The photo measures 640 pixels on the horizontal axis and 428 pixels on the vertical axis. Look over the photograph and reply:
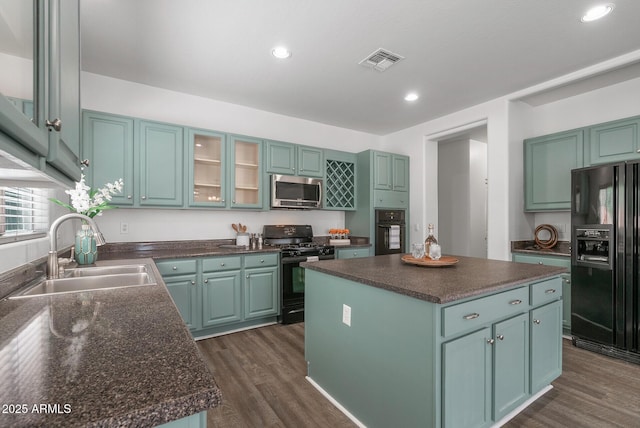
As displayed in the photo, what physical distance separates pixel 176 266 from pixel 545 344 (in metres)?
3.04

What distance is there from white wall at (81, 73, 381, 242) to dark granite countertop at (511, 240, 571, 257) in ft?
7.84

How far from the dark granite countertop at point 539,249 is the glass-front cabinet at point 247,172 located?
3068mm

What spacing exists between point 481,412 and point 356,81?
297cm

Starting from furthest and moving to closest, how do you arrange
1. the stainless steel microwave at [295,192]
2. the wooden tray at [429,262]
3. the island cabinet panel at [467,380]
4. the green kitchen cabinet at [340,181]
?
the green kitchen cabinet at [340,181] → the stainless steel microwave at [295,192] → the wooden tray at [429,262] → the island cabinet panel at [467,380]

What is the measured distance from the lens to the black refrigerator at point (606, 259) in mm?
2637

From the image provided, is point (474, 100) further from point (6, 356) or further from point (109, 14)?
point (6, 356)

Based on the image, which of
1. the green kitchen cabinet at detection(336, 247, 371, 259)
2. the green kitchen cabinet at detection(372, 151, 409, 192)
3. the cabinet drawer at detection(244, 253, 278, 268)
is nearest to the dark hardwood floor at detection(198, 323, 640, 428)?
the cabinet drawer at detection(244, 253, 278, 268)

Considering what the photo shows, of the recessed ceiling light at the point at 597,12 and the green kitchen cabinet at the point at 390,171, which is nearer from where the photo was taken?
the recessed ceiling light at the point at 597,12

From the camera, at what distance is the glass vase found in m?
2.21

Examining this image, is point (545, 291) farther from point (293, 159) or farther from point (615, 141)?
point (293, 159)

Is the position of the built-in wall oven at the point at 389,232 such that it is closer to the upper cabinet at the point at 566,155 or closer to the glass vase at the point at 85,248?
the upper cabinet at the point at 566,155

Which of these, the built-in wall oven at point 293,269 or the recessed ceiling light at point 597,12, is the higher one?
the recessed ceiling light at point 597,12

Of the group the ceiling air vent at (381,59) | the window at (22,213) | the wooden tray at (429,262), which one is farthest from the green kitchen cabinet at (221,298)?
the ceiling air vent at (381,59)

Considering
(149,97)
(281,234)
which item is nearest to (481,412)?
(281,234)
